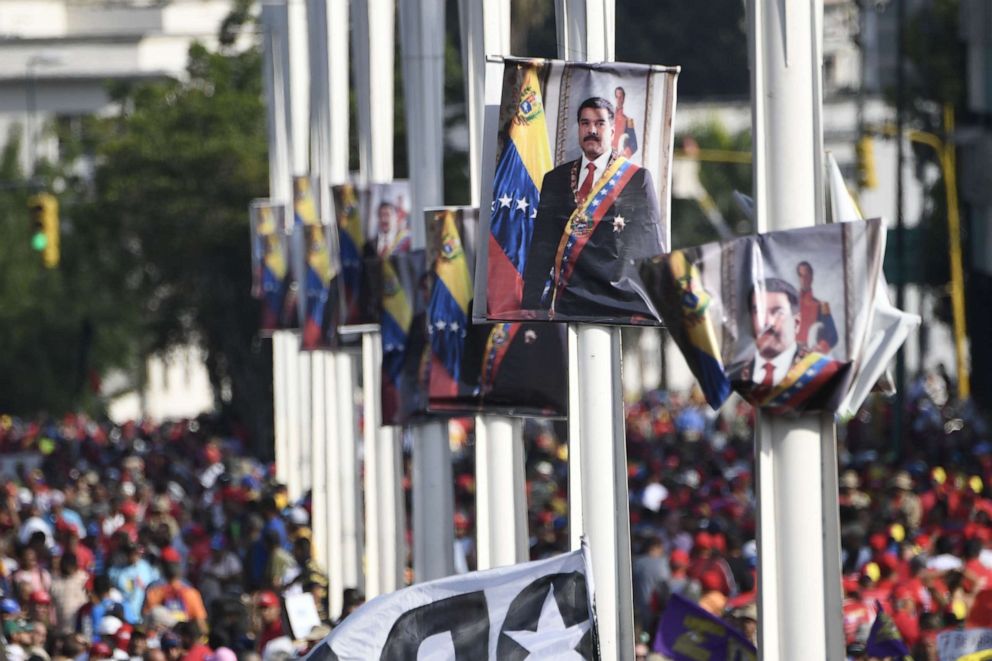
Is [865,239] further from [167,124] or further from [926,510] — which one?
[167,124]

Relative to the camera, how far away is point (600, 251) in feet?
40.8

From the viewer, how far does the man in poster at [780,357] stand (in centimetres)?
1000

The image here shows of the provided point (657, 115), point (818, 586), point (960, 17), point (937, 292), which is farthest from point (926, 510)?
point (937, 292)

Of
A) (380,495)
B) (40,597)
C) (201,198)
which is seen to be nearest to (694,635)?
(40,597)

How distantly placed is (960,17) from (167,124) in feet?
48.7

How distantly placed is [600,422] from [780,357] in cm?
386

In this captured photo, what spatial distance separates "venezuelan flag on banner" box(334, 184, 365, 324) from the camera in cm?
2155

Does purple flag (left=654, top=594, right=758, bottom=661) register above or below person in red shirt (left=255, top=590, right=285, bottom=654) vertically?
above

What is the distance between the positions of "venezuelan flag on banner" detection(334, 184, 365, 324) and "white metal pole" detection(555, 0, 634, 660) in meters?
7.70

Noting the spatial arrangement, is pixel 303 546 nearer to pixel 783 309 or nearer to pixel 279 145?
pixel 783 309

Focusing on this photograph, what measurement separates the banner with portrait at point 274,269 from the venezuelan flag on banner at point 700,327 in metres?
21.5

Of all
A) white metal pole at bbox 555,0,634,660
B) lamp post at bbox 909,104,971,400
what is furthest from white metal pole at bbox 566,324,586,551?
lamp post at bbox 909,104,971,400

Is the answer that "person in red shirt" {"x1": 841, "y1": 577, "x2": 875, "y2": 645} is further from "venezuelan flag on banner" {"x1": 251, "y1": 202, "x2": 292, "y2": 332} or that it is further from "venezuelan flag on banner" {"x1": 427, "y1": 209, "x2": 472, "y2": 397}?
"venezuelan flag on banner" {"x1": 251, "y1": 202, "x2": 292, "y2": 332}

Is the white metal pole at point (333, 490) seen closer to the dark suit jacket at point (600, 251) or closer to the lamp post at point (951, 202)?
the dark suit jacket at point (600, 251)
